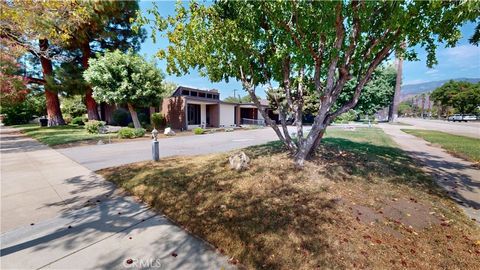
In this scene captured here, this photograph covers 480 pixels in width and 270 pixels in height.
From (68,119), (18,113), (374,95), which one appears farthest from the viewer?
(18,113)

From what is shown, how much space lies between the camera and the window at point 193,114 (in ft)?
72.5

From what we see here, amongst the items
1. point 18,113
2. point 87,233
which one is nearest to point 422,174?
point 87,233

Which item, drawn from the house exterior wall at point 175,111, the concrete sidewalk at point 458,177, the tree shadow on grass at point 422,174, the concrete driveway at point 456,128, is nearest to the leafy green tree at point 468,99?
the concrete driveway at point 456,128

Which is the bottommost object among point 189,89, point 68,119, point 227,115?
point 68,119

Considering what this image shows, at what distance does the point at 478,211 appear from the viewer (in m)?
3.98

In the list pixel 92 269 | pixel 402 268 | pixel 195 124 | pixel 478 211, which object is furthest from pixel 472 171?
pixel 195 124

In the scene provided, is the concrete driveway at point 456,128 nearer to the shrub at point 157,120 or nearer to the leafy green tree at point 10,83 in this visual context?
the shrub at point 157,120

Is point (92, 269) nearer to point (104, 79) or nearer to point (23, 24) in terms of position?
point (23, 24)

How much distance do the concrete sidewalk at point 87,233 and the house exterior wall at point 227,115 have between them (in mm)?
20171

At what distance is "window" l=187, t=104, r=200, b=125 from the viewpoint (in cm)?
A: 2208

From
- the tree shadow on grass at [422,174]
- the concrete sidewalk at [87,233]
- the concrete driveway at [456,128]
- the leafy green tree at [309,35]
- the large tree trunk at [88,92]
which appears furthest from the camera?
the large tree trunk at [88,92]

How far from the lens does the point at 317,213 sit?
11.7 ft

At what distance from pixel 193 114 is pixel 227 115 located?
15.0ft

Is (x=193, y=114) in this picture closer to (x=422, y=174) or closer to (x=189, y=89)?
(x=189, y=89)
